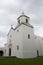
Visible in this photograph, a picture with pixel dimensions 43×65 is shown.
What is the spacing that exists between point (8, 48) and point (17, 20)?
24.1 ft

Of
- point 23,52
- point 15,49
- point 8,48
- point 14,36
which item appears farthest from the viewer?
point 8,48

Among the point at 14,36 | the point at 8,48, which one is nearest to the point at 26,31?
the point at 14,36

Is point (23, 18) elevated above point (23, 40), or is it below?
above

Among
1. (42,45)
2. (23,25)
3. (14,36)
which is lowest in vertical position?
(42,45)

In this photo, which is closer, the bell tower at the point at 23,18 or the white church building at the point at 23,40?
the white church building at the point at 23,40

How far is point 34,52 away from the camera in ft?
85.0

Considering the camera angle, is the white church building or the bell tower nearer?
the white church building

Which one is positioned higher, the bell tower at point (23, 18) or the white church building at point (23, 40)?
the bell tower at point (23, 18)

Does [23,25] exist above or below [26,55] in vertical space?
above

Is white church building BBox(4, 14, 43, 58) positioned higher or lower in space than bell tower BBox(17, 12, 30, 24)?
lower

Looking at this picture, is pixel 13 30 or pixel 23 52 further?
pixel 13 30

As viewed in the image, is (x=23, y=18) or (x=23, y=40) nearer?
(x=23, y=40)

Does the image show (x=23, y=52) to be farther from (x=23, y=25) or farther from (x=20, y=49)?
(x=23, y=25)

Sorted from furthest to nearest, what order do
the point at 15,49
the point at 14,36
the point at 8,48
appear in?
the point at 8,48 → the point at 14,36 → the point at 15,49
